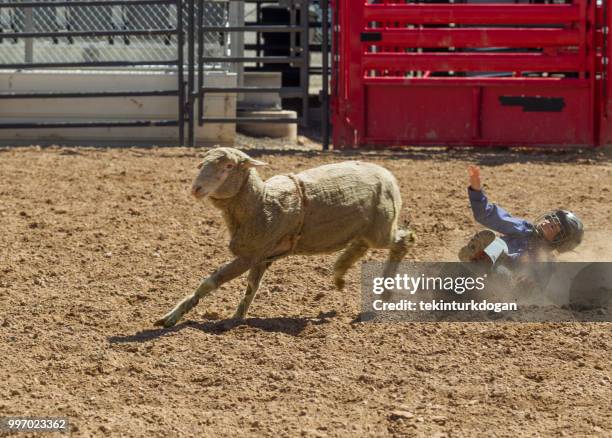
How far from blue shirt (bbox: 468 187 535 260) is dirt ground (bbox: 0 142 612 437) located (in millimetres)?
730

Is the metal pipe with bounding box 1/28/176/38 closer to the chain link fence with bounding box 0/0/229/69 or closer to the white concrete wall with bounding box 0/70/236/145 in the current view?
the white concrete wall with bounding box 0/70/236/145

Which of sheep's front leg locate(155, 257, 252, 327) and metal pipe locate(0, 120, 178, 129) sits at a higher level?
metal pipe locate(0, 120, 178, 129)

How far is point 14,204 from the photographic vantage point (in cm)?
802

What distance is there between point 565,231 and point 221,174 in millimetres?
2016

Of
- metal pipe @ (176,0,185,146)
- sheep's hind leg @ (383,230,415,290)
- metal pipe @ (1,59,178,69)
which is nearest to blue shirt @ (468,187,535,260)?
sheep's hind leg @ (383,230,415,290)

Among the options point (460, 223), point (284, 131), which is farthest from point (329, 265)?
point (284, 131)

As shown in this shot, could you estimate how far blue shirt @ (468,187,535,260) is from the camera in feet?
19.2

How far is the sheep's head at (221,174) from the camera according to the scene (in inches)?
196

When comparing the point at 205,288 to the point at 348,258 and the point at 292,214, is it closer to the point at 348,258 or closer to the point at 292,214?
the point at 292,214

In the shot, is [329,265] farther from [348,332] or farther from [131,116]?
[131,116]

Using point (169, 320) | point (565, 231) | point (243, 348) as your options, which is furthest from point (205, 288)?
point (565, 231)

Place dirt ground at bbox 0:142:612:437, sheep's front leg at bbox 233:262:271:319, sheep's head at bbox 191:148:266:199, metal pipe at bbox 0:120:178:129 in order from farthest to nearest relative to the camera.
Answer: metal pipe at bbox 0:120:178:129 → sheep's front leg at bbox 233:262:271:319 → sheep's head at bbox 191:148:266:199 → dirt ground at bbox 0:142:612:437

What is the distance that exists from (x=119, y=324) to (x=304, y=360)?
1.11 metres

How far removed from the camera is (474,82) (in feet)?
36.2
